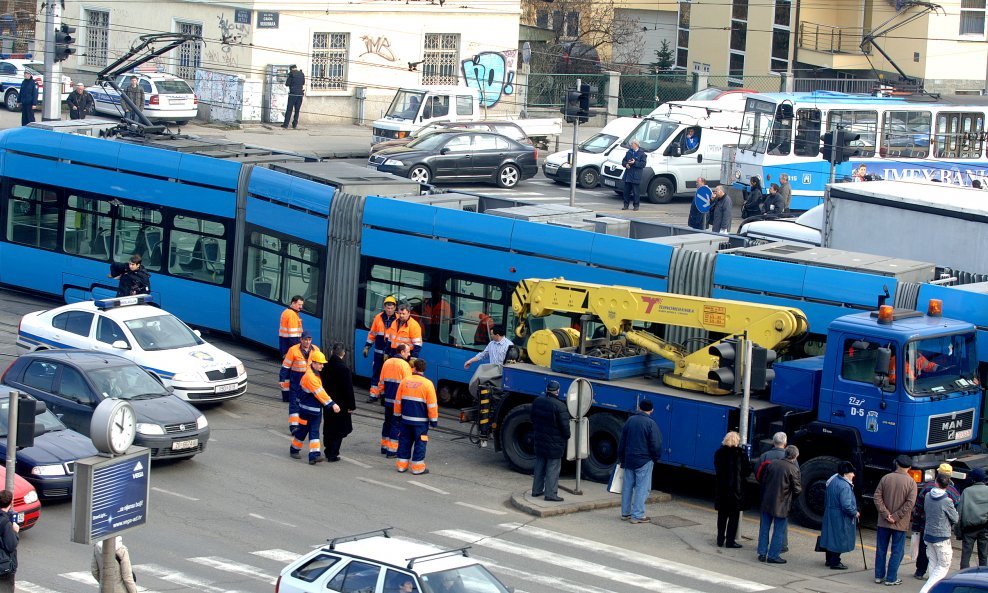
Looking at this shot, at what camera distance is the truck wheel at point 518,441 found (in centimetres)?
1834

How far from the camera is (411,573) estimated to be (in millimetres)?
11219

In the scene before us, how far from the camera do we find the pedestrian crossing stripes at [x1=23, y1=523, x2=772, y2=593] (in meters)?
13.8

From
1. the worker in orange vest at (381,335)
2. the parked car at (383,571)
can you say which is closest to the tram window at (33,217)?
the worker in orange vest at (381,335)

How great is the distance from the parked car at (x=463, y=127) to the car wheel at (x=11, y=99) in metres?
12.8

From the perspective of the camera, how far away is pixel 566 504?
1695 centimetres

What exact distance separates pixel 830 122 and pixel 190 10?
2112 cm

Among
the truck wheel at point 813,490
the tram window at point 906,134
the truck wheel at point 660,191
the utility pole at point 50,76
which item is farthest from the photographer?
the utility pole at point 50,76

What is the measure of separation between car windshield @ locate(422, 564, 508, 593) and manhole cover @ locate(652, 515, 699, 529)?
5237 millimetres

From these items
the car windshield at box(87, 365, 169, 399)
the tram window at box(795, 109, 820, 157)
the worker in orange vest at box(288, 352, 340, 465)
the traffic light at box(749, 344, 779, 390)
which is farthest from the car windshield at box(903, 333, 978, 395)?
the tram window at box(795, 109, 820, 157)

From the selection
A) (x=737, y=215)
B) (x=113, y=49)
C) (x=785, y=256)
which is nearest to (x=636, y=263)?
(x=785, y=256)

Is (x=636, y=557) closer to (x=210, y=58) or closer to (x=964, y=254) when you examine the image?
(x=964, y=254)

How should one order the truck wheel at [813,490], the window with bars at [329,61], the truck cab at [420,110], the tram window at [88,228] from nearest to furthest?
the truck wheel at [813,490]
the tram window at [88,228]
the truck cab at [420,110]
the window with bars at [329,61]

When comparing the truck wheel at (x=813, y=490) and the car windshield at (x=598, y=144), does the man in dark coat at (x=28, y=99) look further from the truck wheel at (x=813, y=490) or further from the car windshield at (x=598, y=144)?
the truck wheel at (x=813, y=490)

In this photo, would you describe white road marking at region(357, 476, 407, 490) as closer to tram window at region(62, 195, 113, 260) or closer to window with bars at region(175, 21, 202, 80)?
tram window at region(62, 195, 113, 260)
